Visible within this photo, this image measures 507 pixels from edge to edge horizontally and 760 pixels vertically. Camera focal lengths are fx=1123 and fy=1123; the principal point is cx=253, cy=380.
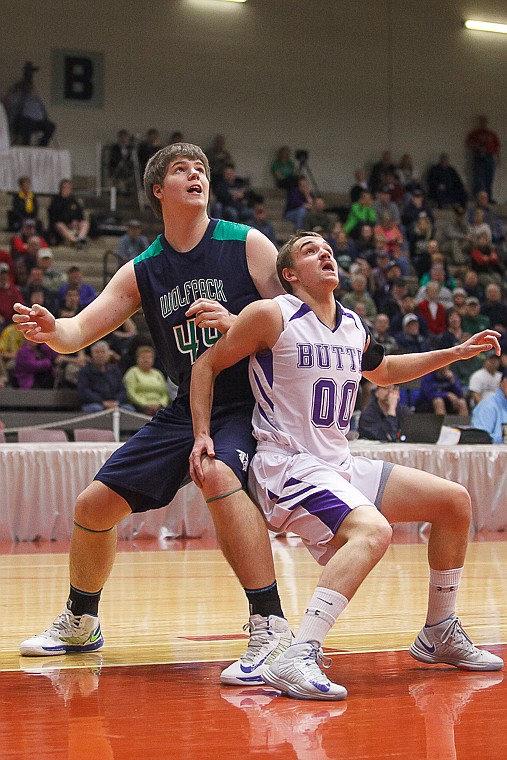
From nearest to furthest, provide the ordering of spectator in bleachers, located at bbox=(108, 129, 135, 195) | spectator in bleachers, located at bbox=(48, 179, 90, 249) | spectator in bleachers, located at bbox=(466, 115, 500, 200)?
spectator in bleachers, located at bbox=(48, 179, 90, 249) → spectator in bleachers, located at bbox=(108, 129, 135, 195) → spectator in bleachers, located at bbox=(466, 115, 500, 200)

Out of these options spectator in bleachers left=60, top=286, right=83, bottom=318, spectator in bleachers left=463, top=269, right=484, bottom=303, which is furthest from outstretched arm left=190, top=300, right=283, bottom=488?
spectator in bleachers left=463, top=269, right=484, bottom=303

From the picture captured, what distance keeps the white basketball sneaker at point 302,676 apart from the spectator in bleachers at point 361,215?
1545 centimetres

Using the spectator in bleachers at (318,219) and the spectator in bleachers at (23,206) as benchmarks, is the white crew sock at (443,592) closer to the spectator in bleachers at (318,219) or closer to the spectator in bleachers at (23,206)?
the spectator in bleachers at (23,206)

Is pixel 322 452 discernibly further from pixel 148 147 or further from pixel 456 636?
pixel 148 147

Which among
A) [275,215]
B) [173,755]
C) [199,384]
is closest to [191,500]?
[199,384]

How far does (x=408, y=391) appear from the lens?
42.4 feet

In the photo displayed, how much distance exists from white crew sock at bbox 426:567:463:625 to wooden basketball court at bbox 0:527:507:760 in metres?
0.20

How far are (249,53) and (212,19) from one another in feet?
3.12

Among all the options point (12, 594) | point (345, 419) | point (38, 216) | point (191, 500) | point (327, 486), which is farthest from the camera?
point (38, 216)

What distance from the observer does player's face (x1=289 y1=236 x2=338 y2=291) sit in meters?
3.88

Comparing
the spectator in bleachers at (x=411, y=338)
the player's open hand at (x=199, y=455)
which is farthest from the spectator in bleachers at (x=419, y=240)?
the player's open hand at (x=199, y=455)

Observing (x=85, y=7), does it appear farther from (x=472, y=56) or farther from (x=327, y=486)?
(x=327, y=486)

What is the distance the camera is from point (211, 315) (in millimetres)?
3893

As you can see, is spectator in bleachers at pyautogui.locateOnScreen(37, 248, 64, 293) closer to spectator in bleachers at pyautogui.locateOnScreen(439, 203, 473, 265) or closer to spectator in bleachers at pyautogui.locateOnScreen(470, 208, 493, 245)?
spectator in bleachers at pyautogui.locateOnScreen(439, 203, 473, 265)
